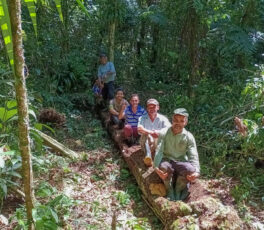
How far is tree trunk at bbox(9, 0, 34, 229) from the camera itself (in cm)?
188

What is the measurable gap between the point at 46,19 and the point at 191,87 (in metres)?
4.94

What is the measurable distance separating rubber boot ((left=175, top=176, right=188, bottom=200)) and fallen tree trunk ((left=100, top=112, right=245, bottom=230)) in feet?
0.47

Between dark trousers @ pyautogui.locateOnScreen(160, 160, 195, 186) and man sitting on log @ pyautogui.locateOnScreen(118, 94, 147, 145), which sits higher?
man sitting on log @ pyautogui.locateOnScreen(118, 94, 147, 145)

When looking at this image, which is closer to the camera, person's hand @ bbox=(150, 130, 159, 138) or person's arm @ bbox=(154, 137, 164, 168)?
person's arm @ bbox=(154, 137, 164, 168)

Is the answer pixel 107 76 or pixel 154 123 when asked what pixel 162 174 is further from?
pixel 107 76

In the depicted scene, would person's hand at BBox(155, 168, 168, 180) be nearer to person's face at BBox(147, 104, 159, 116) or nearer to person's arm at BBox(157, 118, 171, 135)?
person's arm at BBox(157, 118, 171, 135)

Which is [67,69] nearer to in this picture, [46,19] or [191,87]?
[46,19]

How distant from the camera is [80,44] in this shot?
11.7 metres

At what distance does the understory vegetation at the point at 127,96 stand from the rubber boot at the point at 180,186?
47cm

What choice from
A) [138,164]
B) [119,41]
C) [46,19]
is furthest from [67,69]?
[138,164]

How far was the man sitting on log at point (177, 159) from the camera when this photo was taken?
4312mm

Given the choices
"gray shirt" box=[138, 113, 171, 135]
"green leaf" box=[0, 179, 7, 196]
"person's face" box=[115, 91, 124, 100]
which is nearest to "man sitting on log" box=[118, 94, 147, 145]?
"person's face" box=[115, 91, 124, 100]

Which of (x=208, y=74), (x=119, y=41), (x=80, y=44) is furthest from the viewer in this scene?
(x=119, y=41)

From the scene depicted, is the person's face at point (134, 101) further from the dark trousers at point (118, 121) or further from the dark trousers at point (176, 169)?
the dark trousers at point (176, 169)
